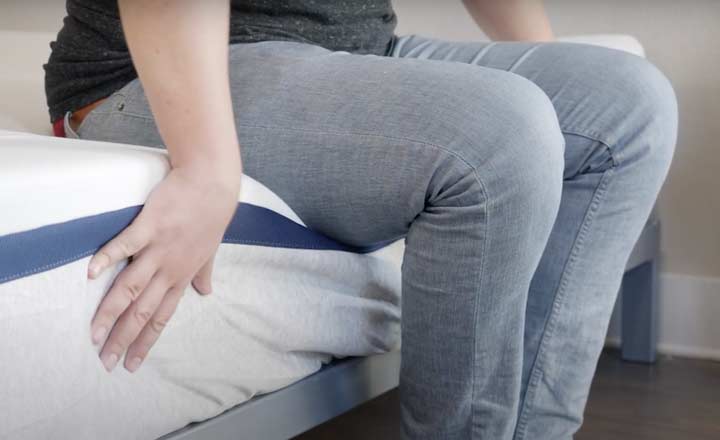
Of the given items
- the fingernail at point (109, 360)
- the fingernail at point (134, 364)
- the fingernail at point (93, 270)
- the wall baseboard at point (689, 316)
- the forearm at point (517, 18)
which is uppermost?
the fingernail at point (93, 270)

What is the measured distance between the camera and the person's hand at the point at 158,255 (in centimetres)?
77

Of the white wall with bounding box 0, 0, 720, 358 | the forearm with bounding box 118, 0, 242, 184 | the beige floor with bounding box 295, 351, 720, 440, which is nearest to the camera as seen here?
the forearm with bounding box 118, 0, 242, 184

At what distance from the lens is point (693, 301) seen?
192cm

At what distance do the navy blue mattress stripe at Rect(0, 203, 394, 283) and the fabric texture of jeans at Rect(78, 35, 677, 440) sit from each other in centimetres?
6

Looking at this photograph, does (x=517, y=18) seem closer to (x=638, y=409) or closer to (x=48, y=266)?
(x=638, y=409)

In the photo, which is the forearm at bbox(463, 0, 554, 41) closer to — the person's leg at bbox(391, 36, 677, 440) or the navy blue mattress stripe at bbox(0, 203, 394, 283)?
the person's leg at bbox(391, 36, 677, 440)

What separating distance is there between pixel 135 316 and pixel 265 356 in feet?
0.61

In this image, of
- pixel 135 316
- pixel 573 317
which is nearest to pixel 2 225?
pixel 135 316

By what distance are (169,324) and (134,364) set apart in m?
0.05

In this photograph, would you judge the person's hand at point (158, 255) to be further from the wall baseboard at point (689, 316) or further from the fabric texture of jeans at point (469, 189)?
the wall baseboard at point (689, 316)

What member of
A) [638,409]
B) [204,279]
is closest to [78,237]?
[204,279]

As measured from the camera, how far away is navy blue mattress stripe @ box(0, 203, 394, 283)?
0.70m

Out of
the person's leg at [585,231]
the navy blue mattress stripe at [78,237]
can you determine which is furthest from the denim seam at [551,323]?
the navy blue mattress stripe at [78,237]

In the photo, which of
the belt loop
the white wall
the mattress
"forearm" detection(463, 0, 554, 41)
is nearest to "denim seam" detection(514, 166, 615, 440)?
the mattress
